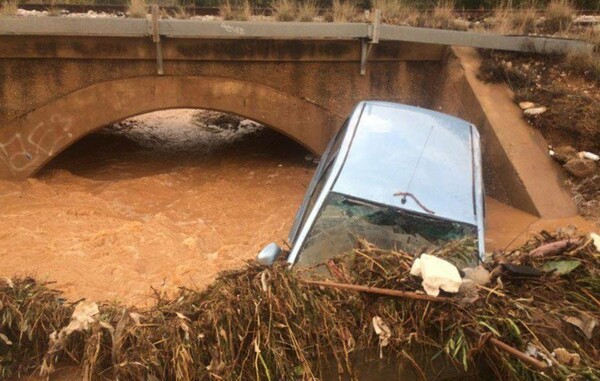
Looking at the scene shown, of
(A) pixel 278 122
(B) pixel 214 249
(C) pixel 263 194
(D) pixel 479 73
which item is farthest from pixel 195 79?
(D) pixel 479 73

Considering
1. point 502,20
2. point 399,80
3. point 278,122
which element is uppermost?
point 502,20

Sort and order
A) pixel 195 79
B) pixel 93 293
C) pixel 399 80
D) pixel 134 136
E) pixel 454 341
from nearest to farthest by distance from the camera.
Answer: pixel 454 341 < pixel 93 293 < pixel 195 79 < pixel 399 80 < pixel 134 136

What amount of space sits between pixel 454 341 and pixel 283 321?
0.97m

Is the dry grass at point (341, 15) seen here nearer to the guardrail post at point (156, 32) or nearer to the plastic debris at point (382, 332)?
the guardrail post at point (156, 32)

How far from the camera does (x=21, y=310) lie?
3.59 metres

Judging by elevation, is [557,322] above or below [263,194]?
above

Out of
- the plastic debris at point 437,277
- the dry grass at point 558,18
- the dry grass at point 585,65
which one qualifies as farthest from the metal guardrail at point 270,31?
the plastic debris at point 437,277

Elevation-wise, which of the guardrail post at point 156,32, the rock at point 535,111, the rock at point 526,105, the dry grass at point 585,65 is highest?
the guardrail post at point 156,32

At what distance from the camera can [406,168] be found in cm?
521

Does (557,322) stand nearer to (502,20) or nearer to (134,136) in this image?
(502,20)

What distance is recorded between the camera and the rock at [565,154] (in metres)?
7.84

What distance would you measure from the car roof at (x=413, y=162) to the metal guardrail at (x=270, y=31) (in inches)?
105

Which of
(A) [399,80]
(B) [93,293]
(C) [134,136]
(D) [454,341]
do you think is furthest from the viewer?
(C) [134,136]

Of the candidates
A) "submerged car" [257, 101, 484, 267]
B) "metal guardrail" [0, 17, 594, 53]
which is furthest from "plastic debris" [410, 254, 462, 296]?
"metal guardrail" [0, 17, 594, 53]
